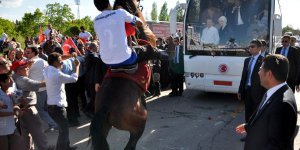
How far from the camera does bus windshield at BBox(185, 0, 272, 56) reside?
7762 millimetres

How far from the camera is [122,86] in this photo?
3736 millimetres

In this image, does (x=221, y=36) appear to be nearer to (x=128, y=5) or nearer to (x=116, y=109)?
(x=128, y=5)

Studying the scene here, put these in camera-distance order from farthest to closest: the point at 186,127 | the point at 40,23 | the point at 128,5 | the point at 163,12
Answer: the point at 163,12 → the point at 40,23 → the point at 186,127 → the point at 128,5

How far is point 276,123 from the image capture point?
230 centimetres

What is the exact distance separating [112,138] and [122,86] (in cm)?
229

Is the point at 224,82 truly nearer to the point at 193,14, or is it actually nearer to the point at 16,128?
the point at 193,14

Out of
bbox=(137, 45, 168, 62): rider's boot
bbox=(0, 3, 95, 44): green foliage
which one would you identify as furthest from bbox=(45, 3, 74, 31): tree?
bbox=(137, 45, 168, 62): rider's boot

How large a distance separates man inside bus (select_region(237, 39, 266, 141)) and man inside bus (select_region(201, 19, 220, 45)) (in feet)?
8.60

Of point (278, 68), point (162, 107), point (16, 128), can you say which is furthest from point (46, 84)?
point (162, 107)

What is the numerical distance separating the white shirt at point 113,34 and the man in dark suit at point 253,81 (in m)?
2.58

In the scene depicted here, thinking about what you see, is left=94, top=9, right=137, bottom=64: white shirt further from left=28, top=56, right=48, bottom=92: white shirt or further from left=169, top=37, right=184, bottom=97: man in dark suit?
left=169, top=37, right=184, bottom=97: man in dark suit

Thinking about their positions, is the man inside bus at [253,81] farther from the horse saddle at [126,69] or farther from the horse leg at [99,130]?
the horse leg at [99,130]

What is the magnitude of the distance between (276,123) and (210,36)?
604 centimetres

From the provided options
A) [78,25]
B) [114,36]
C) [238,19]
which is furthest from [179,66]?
[78,25]
